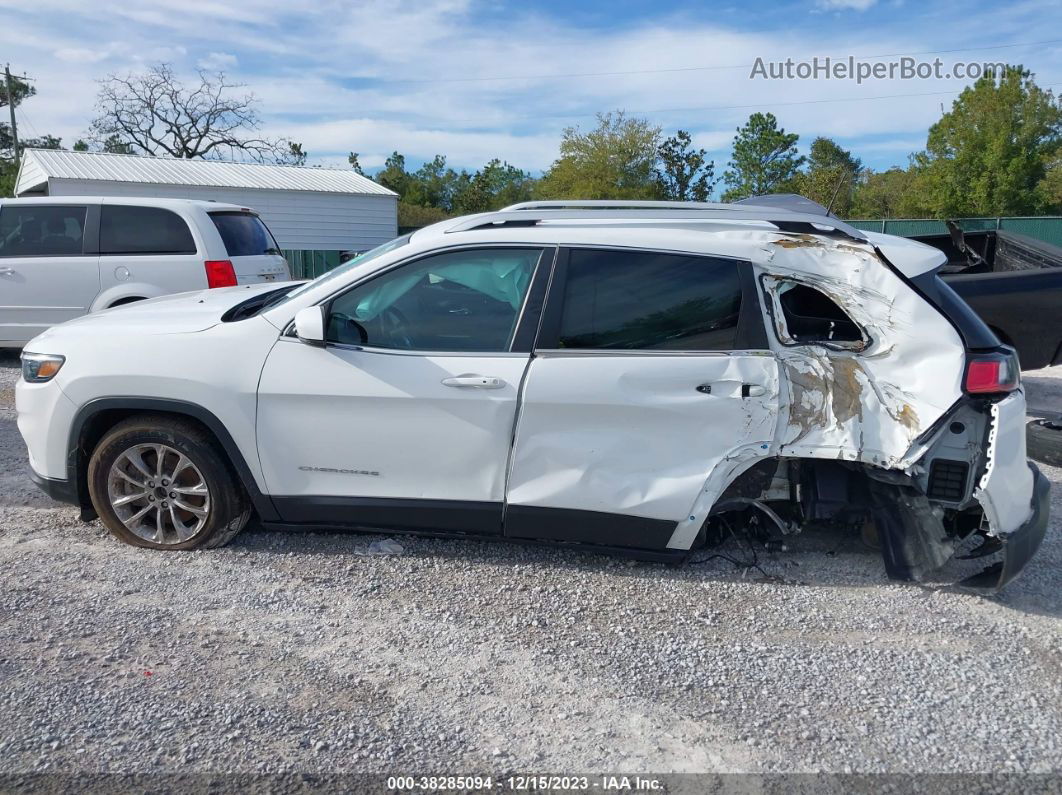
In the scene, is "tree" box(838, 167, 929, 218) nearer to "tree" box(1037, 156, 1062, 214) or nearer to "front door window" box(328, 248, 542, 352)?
"tree" box(1037, 156, 1062, 214)

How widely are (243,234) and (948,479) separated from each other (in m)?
8.06

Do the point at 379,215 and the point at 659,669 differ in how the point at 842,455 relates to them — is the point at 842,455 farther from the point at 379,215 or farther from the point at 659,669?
the point at 379,215

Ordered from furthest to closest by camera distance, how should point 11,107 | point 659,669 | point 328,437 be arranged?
point 11,107 → point 328,437 → point 659,669

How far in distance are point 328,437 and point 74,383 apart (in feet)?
4.32

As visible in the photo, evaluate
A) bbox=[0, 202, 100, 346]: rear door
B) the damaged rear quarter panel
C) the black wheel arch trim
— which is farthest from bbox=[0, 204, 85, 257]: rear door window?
the damaged rear quarter panel

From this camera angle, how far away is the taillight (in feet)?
30.4

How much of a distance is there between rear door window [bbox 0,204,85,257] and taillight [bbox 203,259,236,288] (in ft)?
5.16

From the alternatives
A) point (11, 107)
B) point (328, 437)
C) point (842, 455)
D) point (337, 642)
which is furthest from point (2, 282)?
point (11, 107)

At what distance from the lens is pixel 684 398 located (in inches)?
155

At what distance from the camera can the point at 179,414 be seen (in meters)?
4.34

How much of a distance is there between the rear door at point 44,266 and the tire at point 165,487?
5795 millimetres

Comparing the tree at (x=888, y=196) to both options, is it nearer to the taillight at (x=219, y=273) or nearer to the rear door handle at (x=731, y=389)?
the taillight at (x=219, y=273)

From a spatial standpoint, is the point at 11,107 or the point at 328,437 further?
the point at 11,107

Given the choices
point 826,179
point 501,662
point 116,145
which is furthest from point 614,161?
point 501,662
